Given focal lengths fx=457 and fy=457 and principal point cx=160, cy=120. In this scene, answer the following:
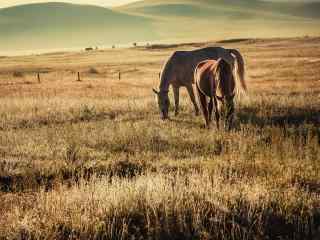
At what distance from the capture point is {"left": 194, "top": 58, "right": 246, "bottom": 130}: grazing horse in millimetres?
11859

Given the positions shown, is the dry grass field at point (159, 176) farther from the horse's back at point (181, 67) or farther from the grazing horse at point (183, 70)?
the horse's back at point (181, 67)

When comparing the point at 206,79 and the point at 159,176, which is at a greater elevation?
the point at 206,79

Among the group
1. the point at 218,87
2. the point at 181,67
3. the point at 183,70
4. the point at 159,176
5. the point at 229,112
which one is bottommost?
the point at 159,176

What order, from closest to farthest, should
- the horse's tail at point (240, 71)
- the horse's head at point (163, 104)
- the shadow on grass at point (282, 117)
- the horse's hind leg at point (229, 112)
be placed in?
1. the horse's hind leg at point (229, 112)
2. the shadow on grass at point (282, 117)
3. the horse's head at point (163, 104)
4. the horse's tail at point (240, 71)

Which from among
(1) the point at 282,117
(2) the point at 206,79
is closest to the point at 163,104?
(2) the point at 206,79

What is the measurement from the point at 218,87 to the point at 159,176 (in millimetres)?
4694

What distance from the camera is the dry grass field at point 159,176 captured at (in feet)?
19.5

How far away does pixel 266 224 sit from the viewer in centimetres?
598

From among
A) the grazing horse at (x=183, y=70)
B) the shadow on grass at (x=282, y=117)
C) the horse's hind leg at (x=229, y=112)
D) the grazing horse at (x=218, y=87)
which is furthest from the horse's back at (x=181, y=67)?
the horse's hind leg at (x=229, y=112)

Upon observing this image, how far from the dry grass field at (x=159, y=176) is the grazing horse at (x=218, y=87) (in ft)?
2.14

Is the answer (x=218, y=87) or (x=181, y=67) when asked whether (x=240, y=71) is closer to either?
(x=181, y=67)

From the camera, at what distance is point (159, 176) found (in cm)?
796

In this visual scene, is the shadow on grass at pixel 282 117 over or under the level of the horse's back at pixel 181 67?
under

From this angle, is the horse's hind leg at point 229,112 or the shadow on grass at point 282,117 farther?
the shadow on grass at point 282,117
